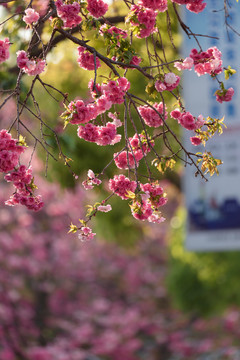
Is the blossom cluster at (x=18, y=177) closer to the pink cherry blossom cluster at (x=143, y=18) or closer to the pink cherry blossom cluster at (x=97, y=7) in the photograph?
the pink cherry blossom cluster at (x=97, y=7)

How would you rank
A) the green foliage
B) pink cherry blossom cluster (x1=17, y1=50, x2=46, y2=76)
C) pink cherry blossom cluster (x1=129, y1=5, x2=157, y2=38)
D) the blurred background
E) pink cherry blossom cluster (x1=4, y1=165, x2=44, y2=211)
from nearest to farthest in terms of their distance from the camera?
pink cherry blossom cluster (x1=17, y1=50, x2=46, y2=76)
pink cherry blossom cluster (x1=4, y1=165, x2=44, y2=211)
pink cherry blossom cluster (x1=129, y1=5, x2=157, y2=38)
the blurred background
the green foliage

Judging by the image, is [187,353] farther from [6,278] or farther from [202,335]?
[6,278]

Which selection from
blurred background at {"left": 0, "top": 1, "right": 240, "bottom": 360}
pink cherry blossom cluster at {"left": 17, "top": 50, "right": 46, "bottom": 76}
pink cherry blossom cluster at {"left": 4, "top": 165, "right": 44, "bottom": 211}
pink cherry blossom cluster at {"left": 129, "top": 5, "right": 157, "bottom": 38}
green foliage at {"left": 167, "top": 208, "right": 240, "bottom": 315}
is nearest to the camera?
pink cherry blossom cluster at {"left": 17, "top": 50, "right": 46, "bottom": 76}

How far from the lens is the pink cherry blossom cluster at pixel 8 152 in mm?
3014

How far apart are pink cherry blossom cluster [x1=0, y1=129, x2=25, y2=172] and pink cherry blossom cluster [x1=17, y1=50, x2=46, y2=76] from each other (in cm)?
31

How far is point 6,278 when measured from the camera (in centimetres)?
1130

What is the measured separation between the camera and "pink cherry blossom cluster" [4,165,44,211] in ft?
10.6

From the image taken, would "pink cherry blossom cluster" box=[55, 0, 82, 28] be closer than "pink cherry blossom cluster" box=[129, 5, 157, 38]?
Yes

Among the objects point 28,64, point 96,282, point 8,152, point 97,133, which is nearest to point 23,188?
point 8,152

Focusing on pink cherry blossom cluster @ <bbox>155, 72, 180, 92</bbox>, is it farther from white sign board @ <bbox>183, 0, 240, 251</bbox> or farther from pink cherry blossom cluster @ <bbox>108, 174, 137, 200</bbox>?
white sign board @ <bbox>183, 0, 240, 251</bbox>

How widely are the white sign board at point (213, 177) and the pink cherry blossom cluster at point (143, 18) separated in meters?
5.56

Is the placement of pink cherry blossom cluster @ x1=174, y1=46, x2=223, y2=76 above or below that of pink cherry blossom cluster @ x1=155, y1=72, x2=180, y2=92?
above

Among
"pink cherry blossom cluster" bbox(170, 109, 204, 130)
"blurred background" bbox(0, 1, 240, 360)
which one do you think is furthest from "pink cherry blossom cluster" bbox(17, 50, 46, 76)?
"blurred background" bbox(0, 1, 240, 360)

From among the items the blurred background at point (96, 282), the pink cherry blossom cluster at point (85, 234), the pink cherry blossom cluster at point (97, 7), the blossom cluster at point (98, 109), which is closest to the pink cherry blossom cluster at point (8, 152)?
the blossom cluster at point (98, 109)
